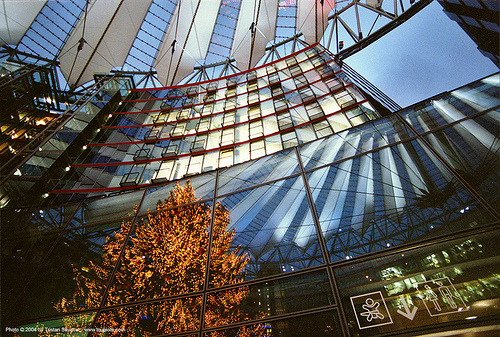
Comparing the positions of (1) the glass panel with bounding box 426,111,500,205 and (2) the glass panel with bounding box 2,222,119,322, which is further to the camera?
(2) the glass panel with bounding box 2,222,119,322

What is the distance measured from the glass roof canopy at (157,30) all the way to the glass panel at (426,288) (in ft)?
72.2

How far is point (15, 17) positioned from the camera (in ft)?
73.6

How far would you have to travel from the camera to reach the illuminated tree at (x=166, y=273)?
6.77m

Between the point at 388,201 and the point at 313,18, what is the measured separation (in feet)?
86.9

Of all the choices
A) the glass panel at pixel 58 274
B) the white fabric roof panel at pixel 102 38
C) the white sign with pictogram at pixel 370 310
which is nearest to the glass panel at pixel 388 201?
the white sign with pictogram at pixel 370 310

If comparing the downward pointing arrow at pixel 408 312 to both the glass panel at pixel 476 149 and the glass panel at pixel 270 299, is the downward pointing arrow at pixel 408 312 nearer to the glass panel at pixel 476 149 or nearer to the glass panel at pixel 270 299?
Answer: the glass panel at pixel 270 299

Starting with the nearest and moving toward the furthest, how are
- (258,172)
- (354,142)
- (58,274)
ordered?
(58,274) → (354,142) → (258,172)

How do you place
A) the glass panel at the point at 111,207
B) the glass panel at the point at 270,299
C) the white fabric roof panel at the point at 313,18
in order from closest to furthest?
the glass panel at the point at 270,299
the glass panel at the point at 111,207
the white fabric roof panel at the point at 313,18

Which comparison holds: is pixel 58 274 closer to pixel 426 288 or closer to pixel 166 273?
pixel 166 273

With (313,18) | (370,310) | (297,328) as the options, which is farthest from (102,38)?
(370,310)

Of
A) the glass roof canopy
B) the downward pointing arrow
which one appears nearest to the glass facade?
the downward pointing arrow

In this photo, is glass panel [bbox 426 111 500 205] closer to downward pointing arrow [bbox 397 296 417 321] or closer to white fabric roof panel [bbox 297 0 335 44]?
downward pointing arrow [bbox 397 296 417 321]

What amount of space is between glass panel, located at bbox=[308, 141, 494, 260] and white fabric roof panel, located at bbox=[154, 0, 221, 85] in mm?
24739

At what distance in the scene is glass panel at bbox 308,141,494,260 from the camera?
618 centimetres
